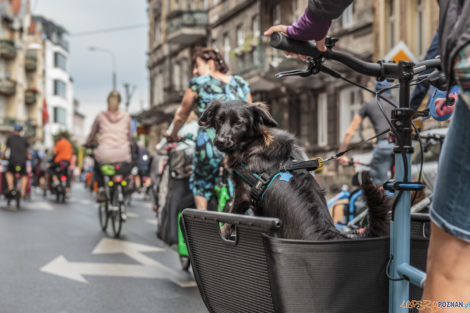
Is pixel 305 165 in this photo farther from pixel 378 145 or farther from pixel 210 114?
pixel 378 145

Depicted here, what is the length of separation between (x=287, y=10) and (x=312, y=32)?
24466 millimetres

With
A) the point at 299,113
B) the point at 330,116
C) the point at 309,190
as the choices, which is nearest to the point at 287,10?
the point at 299,113

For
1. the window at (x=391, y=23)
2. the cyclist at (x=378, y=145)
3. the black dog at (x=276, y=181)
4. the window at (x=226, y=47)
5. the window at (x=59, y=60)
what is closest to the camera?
the black dog at (x=276, y=181)

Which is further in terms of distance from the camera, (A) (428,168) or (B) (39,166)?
(B) (39,166)

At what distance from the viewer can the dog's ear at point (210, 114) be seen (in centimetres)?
427

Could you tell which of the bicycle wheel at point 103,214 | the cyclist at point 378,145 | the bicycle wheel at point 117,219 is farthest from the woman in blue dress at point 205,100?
the bicycle wheel at point 103,214

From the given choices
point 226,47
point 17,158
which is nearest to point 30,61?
point 226,47

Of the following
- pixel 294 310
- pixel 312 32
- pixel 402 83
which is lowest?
pixel 294 310

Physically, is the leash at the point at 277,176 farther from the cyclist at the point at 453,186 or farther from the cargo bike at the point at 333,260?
the cyclist at the point at 453,186

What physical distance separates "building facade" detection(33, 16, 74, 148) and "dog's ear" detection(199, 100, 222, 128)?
82810mm

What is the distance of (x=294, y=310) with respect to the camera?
6.39ft

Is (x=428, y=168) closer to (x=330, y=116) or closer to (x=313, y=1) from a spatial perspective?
(x=313, y=1)

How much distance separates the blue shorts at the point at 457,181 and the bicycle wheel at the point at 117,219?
794 cm

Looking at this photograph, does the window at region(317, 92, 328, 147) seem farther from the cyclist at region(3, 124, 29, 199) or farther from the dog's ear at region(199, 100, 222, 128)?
the dog's ear at region(199, 100, 222, 128)
